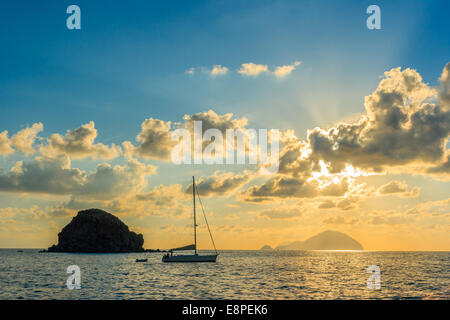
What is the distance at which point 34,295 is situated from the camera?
43.9 metres
